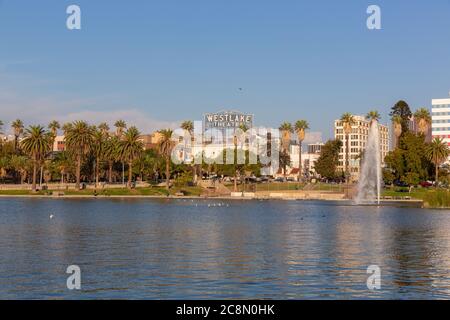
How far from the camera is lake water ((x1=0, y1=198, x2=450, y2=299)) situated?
3192 cm

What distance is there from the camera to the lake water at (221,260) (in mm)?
31922

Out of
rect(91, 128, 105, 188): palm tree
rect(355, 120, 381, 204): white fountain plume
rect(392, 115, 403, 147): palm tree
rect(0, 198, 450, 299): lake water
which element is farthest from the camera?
rect(392, 115, 403, 147): palm tree

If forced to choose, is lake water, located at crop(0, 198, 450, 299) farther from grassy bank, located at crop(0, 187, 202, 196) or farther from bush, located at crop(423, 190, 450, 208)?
grassy bank, located at crop(0, 187, 202, 196)

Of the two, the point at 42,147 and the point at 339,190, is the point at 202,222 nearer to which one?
the point at 42,147

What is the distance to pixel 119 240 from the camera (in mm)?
55938

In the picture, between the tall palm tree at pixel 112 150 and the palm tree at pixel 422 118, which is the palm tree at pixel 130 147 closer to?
the tall palm tree at pixel 112 150

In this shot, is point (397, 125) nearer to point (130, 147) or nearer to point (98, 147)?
point (130, 147)

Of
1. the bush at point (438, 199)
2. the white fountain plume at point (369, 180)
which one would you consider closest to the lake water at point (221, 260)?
the bush at point (438, 199)

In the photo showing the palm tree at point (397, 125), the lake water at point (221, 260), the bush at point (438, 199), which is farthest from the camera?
the palm tree at point (397, 125)

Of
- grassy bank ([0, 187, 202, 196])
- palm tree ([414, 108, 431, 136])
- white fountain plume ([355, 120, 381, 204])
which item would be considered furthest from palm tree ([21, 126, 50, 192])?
palm tree ([414, 108, 431, 136])

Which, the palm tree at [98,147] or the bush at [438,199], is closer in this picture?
the bush at [438,199]
